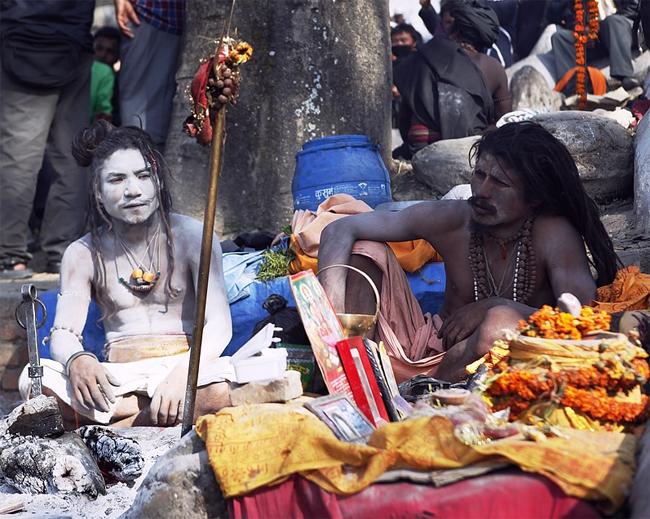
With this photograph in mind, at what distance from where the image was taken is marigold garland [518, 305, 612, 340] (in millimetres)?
3963

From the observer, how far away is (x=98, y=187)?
5.91 meters

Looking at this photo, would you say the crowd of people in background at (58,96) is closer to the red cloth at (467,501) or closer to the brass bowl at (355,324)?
the brass bowl at (355,324)

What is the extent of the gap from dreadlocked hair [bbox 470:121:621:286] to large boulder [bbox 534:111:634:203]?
185 centimetres

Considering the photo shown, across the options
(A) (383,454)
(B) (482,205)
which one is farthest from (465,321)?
(A) (383,454)

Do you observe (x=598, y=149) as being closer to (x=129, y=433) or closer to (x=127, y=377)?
(x=127, y=377)

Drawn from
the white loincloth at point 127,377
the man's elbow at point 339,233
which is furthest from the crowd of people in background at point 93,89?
the man's elbow at point 339,233

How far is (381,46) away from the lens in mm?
8242

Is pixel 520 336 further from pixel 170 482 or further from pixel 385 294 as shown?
pixel 385 294

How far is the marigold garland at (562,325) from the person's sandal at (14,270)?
4.95 m

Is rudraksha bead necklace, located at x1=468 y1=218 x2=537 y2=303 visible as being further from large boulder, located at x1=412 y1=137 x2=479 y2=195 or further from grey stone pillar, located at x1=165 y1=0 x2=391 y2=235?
grey stone pillar, located at x1=165 y1=0 x2=391 y2=235

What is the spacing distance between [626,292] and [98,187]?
2.83m

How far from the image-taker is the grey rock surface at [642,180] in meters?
6.66

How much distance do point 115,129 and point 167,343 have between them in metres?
1.24

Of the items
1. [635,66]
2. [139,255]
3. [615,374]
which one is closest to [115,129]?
[139,255]
